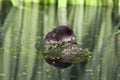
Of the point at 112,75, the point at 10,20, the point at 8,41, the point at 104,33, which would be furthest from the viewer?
the point at 10,20

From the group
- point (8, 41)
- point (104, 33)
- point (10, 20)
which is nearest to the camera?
point (8, 41)

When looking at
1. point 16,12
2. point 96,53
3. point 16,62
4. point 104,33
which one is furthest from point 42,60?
point 16,12

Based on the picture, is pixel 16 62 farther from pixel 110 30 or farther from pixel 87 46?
pixel 110 30

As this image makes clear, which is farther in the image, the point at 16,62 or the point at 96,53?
the point at 96,53

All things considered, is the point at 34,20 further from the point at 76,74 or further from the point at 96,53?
the point at 76,74

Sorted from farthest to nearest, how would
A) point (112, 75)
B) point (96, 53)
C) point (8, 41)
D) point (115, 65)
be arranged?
point (8, 41)
point (96, 53)
point (115, 65)
point (112, 75)

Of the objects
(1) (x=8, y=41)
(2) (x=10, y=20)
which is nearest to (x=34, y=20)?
(2) (x=10, y=20)
